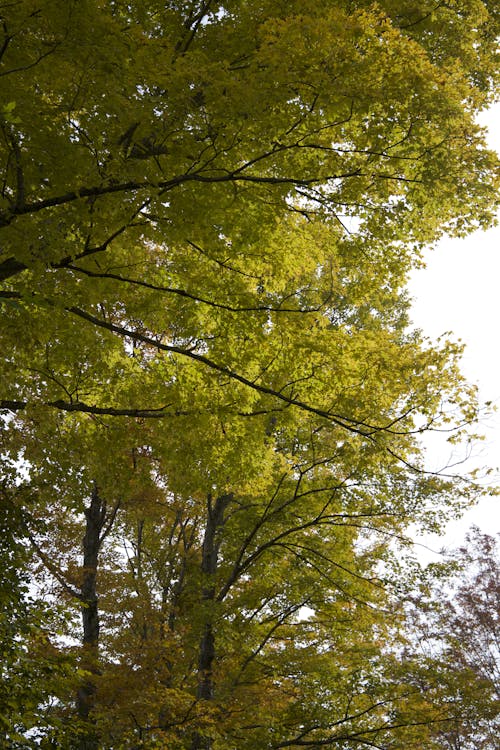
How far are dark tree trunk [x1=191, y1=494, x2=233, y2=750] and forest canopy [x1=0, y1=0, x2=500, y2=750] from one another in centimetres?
5

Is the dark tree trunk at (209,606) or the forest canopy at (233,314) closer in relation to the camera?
the forest canopy at (233,314)

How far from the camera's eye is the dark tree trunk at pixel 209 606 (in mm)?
8328

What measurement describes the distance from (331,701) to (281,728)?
924 millimetres

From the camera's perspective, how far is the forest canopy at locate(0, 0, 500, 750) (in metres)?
4.20

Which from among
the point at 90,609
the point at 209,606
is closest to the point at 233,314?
the point at 209,606

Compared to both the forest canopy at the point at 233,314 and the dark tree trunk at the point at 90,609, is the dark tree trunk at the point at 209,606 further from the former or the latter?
the dark tree trunk at the point at 90,609

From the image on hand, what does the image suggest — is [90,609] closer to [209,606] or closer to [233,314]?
[209,606]

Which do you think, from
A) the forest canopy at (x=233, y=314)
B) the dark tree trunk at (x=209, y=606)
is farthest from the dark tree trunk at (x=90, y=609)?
the dark tree trunk at (x=209, y=606)

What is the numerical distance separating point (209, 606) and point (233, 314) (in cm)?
461

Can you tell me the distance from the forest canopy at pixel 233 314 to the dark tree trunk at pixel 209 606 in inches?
1.8

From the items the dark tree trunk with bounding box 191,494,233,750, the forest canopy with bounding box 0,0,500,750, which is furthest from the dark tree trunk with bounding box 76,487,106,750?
the dark tree trunk with bounding box 191,494,233,750

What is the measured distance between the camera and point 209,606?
27.7 ft

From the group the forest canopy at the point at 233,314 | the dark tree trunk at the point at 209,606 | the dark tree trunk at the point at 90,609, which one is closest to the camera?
the forest canopy at the point at 233,314

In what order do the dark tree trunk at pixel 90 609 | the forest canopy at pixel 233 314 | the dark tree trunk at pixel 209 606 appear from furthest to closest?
the dark tree trunk at pixel 90 609, the dark tree trunk at pixel 209 606, the forest canopy at pixel 233 314
